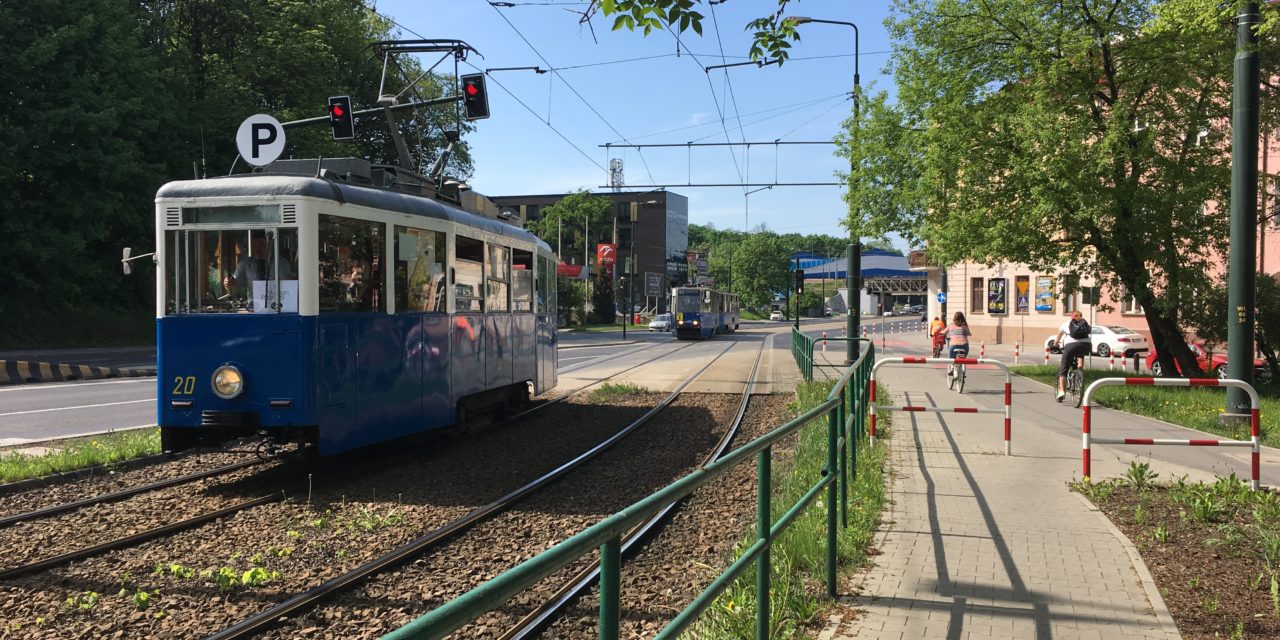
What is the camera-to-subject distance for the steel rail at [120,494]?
717cm

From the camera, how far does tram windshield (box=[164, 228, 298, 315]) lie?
8.11 m

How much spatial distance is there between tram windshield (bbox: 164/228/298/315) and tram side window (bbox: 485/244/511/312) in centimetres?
343

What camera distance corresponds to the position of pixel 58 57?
1127 inches

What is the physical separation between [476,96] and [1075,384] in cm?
1194

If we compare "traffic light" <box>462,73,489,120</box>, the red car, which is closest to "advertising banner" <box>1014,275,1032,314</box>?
the red car

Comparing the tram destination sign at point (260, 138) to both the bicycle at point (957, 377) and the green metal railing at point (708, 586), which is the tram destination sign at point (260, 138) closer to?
the green metal railing at point (708, 586)

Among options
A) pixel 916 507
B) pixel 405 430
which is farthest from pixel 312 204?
pixel 916 507

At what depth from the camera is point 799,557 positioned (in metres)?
5.47

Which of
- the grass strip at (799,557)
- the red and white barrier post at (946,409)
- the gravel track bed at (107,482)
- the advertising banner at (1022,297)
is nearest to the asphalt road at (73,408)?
the gravel track bed at (107,482)

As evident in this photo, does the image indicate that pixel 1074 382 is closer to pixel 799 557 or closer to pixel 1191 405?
pixel 1191 405

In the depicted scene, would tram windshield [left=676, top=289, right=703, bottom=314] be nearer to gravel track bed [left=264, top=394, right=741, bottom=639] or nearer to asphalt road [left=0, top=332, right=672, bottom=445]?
asphalt road [left=0, top=332, right=672, bottom=445]

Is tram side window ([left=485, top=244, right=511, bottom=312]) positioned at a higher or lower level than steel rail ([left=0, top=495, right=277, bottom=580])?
higher

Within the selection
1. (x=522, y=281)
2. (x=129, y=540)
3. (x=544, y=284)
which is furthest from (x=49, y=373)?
(x=129, y=540)

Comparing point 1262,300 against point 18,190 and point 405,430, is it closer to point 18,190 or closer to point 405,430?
point 405,430
